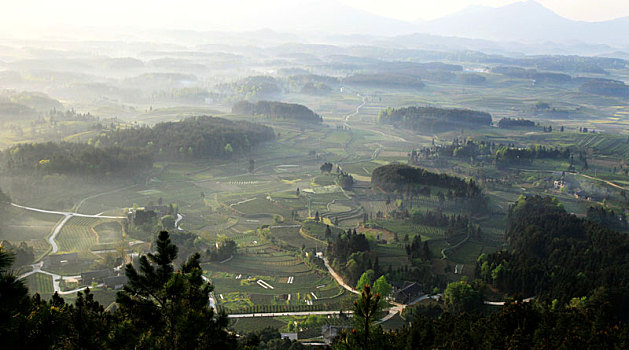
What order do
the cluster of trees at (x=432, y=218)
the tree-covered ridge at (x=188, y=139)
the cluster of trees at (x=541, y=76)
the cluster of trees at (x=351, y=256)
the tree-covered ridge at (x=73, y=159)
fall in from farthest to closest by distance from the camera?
the cluster of trees at (x=541, y=76), the tree-covered ridge at (x=188, y=139), the tree-covered ridge at (x=73, y=159), the cluster of trees at (x=432, y=218), the cluster of trees at (x=351, y=256)

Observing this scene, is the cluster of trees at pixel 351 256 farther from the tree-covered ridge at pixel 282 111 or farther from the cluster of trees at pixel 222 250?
the tree-covered ridge at pixel 282 111

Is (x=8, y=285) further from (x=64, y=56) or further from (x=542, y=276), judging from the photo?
(x=64, y=56)

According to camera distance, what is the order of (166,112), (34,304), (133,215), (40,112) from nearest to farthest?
(34,304) < (133,215) < (40,112) < (166,112)

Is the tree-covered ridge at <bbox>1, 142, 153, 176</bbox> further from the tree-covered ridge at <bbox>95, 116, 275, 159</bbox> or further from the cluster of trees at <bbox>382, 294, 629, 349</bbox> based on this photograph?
the cluster of trees at <bbox>382, 294, 629, 349</bbox>

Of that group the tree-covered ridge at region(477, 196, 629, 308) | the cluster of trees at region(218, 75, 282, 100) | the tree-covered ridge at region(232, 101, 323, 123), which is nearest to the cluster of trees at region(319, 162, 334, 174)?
the tree-covered ridge at region(477, 196, 629, 308)

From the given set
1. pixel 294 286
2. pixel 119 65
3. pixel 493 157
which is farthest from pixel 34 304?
pixel 119 65

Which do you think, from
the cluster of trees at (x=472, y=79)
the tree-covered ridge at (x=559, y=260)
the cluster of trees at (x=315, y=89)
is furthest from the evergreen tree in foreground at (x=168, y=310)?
the cluster of trees at (x=472, y=79)

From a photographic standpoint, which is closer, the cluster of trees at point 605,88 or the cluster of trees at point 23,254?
the cluster of trees at point 23,254

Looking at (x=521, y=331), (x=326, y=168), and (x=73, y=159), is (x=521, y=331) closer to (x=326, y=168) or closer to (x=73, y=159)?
(x=326, y=168)
